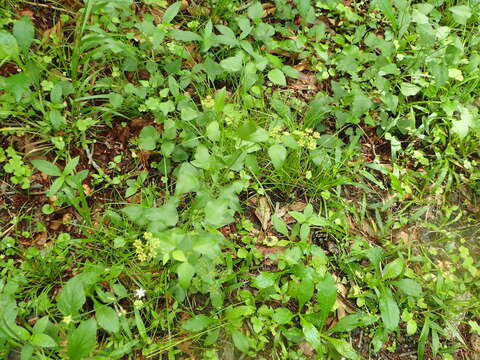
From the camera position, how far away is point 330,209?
2277mm

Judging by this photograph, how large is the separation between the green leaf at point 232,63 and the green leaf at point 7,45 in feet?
3.20

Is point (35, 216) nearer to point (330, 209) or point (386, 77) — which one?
point (330, 209)

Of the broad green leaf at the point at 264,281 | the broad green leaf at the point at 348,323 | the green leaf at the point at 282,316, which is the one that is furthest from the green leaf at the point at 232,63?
the broad green leaf at the point at 348,323

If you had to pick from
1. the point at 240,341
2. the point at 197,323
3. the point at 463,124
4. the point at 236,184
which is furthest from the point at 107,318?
the point at 463,124

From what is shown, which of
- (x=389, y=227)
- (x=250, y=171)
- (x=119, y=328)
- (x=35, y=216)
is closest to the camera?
(x=119, y=328)

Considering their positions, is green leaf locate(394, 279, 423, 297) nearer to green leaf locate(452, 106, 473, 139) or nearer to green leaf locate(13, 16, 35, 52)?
green leaf locate(452, 106, 473, 139)

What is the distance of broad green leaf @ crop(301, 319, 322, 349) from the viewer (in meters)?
1.84

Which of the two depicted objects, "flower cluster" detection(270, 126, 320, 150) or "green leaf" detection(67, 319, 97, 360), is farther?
"flower cluster" detection(270, 126, 320, 150)

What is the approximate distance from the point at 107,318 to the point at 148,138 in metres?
0.89

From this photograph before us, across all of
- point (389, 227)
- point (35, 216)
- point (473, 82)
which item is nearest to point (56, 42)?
point (35, 216)

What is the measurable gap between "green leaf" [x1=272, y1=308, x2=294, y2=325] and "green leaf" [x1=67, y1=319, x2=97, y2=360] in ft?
2.52

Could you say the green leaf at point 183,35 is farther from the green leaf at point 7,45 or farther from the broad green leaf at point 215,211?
the broad green leaf at point 215,211

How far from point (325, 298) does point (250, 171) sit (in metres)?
0.73

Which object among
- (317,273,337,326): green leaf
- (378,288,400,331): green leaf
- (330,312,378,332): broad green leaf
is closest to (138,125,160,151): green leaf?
(317,273,337,326): green leaf
